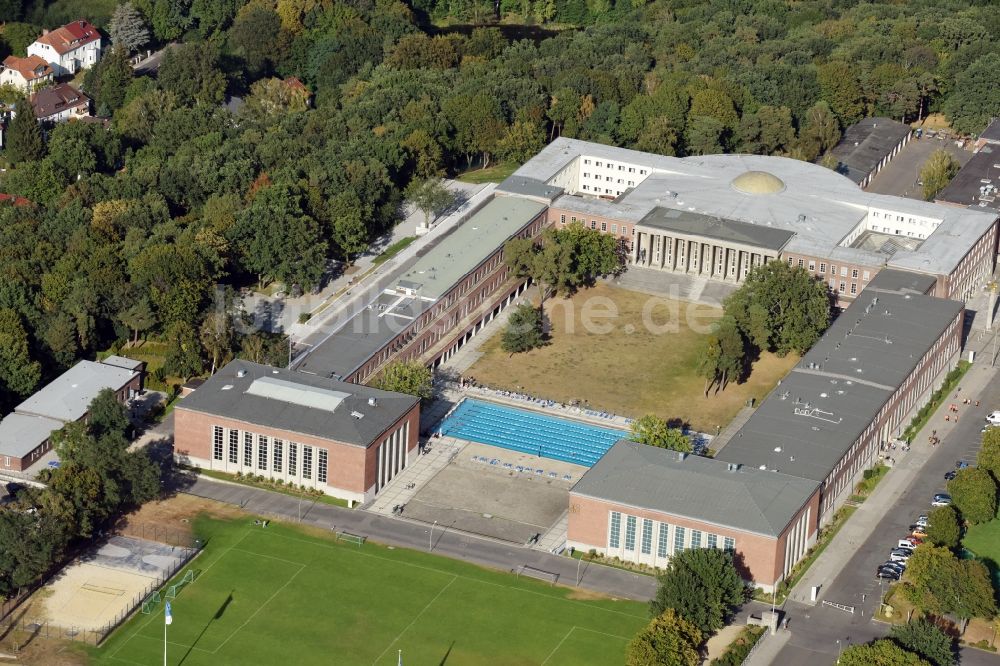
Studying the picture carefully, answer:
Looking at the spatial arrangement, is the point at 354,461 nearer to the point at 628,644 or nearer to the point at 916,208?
the point at 628,644

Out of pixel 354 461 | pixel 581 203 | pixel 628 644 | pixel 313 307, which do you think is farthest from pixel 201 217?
pixel 628 644

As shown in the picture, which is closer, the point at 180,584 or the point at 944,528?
the point at 180,584

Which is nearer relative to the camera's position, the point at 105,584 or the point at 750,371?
the point at 105,584

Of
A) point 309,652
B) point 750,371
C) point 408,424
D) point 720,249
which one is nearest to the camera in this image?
point 309,652

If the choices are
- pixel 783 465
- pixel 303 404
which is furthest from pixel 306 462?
pixel 783 465

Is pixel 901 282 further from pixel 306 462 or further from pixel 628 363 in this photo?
pixel 306 462

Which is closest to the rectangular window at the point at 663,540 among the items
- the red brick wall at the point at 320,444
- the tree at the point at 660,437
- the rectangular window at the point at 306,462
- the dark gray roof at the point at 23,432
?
the tree at the point at 660,437
